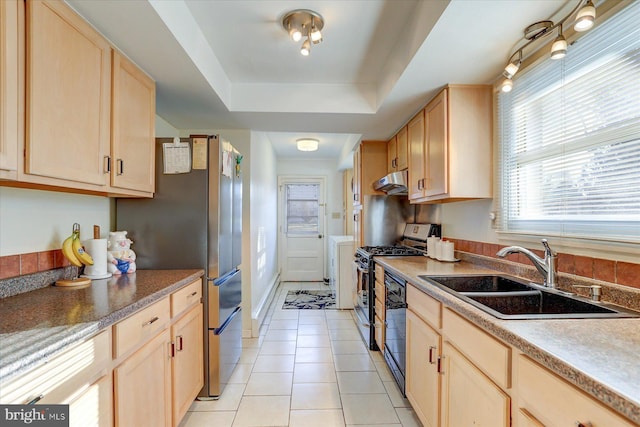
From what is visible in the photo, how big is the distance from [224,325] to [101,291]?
96 centimetres

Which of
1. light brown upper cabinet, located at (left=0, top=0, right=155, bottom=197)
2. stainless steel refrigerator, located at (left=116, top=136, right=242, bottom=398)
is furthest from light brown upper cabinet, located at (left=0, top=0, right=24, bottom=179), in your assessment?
stainless steel refrigerator, located at (left=116, top=136, right=242, bottom=398)

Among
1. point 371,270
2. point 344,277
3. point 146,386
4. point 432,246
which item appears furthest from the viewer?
point 344,277

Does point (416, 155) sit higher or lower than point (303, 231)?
higher

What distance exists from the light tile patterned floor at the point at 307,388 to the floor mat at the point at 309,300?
936mm

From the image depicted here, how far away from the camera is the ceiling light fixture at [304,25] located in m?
1.70

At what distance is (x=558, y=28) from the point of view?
1.45 metres

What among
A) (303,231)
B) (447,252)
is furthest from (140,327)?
(303,231)

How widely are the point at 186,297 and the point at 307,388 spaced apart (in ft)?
3.71

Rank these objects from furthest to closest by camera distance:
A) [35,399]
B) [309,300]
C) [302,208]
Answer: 1. [302,208]
2. [309,300]
3. [35,399]

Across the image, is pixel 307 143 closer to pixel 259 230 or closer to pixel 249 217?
pixel 259 230

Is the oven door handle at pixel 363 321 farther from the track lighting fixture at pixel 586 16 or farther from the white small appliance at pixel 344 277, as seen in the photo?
the track lighting fixture at pixel 586 16

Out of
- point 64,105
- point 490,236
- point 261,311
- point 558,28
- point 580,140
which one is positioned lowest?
point 261,311

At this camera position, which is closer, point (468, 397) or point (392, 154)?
point (468, 397)

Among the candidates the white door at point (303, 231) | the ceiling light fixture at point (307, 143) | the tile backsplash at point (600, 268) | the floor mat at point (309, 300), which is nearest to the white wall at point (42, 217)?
the tile backsplash at point (600, 268)
